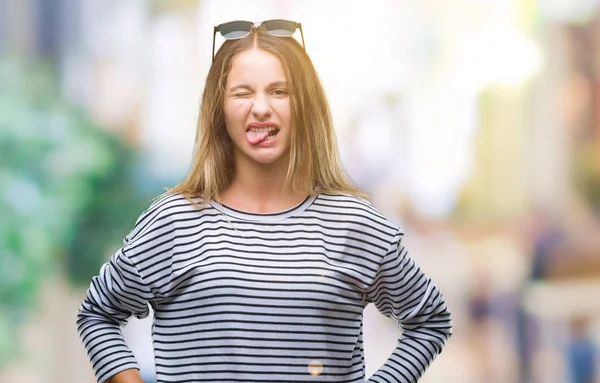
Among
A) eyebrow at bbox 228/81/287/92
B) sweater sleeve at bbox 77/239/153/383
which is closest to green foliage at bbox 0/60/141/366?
sweater sleeve at bbox 77/239/153/383

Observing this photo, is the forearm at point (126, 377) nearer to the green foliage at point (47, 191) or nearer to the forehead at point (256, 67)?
the forehead at point (256, 67)

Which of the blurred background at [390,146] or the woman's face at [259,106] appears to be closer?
the woman's face at [259,106]

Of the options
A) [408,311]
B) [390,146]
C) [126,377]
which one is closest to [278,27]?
[408,311]

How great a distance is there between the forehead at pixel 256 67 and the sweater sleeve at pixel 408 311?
0.34 meters

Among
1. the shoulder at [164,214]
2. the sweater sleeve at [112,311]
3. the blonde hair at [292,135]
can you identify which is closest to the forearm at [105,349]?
the sweater sleeve at [112,311]

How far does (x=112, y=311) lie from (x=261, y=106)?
43cm

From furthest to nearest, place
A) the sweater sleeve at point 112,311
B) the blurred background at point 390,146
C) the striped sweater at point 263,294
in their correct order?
the blurred background at point 390,146 < the sweater sleeve at point 112,311 < the striped sweater at point 263,294

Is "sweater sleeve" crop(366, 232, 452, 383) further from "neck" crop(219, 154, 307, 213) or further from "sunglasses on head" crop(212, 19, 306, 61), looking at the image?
"sunglasses on head" crop(212, 19, 306, 61)

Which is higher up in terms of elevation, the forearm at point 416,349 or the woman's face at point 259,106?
the woman's face at point 259,106

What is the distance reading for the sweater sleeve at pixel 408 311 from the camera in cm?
173

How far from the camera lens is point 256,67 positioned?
171cm

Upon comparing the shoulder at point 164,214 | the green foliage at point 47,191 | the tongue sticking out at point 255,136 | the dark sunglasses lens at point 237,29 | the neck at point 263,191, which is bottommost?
the green foliage at point 47,191

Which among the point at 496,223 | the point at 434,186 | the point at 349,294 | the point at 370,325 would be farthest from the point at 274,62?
the point at 496,223

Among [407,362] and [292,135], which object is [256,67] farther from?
[407,362]
